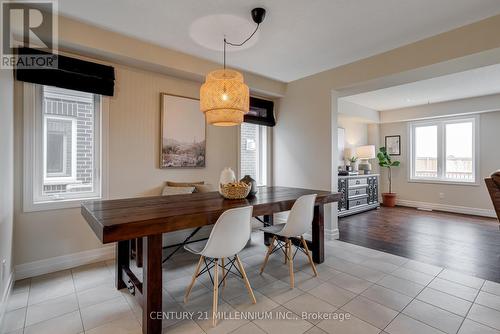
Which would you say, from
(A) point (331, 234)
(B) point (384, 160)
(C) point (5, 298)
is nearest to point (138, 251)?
(C) point (5, 298)

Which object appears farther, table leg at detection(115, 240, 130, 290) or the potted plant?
the potted plant

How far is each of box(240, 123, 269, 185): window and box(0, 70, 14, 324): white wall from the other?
9.75ft

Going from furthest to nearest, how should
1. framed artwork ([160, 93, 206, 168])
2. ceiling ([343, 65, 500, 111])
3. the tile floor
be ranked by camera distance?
ceiling ([343, 65, 500, 111]) < framed artwork ([160, 93, 206, 168]) < the tile floor

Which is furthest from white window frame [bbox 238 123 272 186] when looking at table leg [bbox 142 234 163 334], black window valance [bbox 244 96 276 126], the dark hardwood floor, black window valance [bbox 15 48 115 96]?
table leg [bbox 142 234 163 334]

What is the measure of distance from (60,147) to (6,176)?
0.77m

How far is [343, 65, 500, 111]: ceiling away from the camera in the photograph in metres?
4.04

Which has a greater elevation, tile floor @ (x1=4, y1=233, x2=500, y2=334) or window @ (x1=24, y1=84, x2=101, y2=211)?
window @ (x1=24, y1=84, x2=101, y2=211)

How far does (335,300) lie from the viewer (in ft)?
7.04

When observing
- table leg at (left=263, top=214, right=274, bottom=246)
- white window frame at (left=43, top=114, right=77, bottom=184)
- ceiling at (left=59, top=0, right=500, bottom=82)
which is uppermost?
ceiling at (left=59, top=0, right=500, bottom=82)

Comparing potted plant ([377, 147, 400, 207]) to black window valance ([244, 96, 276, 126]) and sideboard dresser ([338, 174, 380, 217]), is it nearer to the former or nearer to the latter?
sideboard dresser ([338, 174, 380, 217])

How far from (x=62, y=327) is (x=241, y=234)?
1.43 meters

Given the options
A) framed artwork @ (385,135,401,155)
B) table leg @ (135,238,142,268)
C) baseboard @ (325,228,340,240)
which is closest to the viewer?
table leg @ (135,238,142,268)

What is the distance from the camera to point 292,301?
213 cm

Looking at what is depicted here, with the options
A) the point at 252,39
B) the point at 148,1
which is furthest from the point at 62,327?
the point at 252,39
